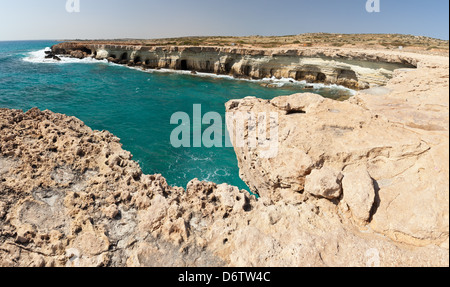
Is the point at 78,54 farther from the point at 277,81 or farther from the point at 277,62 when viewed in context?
the point at 277,81

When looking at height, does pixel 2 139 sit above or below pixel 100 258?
above

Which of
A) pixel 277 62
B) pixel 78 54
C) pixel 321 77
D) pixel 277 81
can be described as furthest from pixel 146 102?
pixel 78 54

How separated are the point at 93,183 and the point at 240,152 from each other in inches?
209

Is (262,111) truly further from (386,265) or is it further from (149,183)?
(386,265)

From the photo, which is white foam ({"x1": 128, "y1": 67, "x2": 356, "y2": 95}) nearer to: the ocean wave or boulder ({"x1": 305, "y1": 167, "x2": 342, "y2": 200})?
the ocean wave

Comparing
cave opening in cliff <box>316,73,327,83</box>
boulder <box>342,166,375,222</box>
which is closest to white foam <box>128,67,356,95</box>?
cave opening in cliff <box>316,73,327,83</box>

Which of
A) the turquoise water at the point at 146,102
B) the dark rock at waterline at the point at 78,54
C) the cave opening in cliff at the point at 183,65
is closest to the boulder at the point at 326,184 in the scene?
the turquoise water at the point at 146,102

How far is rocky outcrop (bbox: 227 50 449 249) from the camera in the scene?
459 cm

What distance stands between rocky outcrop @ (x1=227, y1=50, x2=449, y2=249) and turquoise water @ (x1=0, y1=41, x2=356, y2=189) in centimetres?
704

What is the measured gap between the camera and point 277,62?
1697 inches

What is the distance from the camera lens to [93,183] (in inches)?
263

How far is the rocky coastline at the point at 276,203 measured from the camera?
14.7 ft
